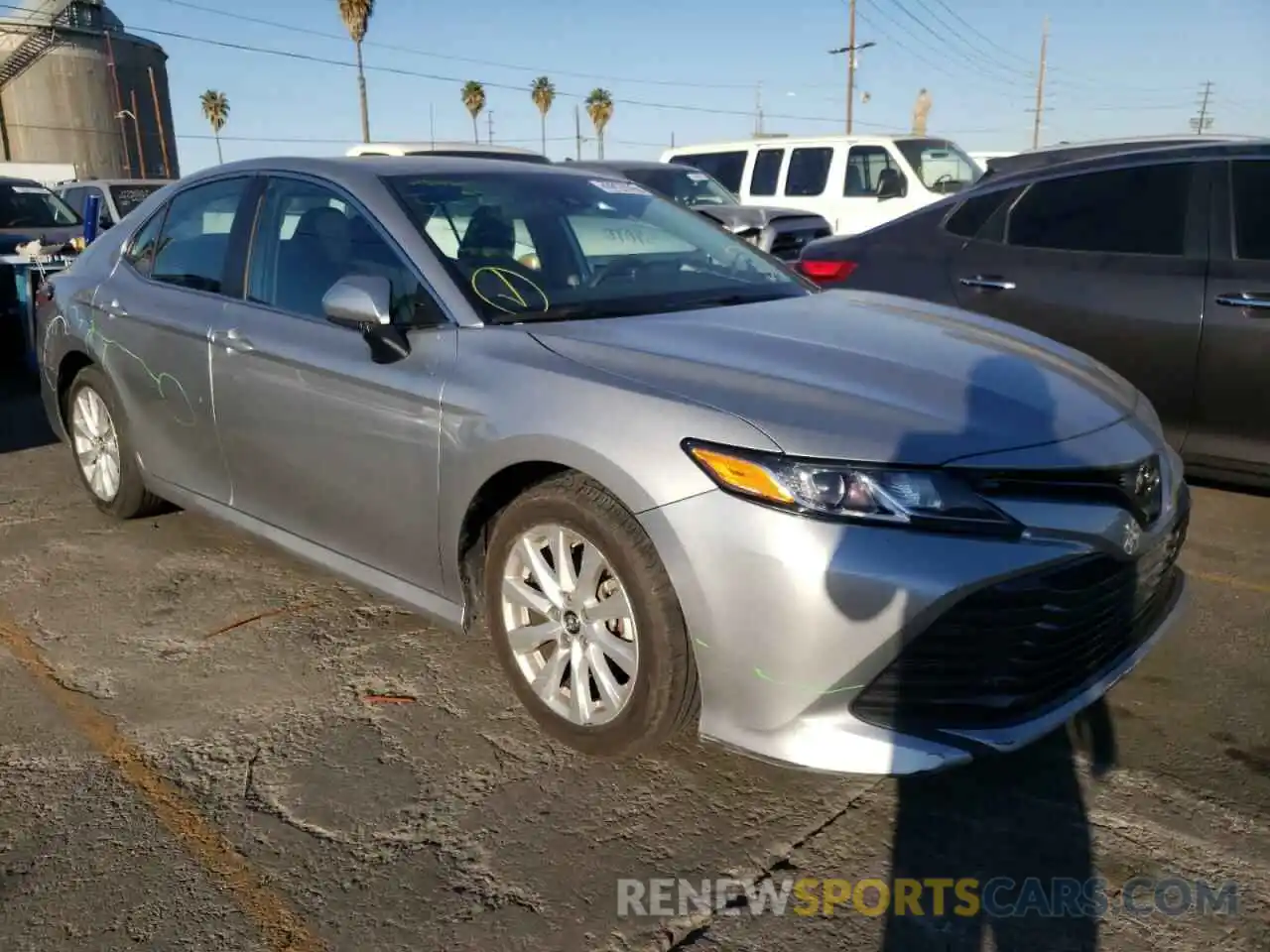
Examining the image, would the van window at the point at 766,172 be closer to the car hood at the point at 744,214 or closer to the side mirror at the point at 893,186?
the side mirror at the point at 893,186

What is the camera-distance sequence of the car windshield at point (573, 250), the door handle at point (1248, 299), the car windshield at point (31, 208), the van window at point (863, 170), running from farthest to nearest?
the van window at point (863, 170)
the car windshield at point (31, 208)
the door handle at point (1248, 299)
the car windshield at point (573, 250)

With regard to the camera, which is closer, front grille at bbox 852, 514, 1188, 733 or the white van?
front grille at bbox 852, 514, 1188, 733

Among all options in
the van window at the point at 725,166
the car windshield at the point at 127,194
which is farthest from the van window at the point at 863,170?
the car windshield at the point at 127,194

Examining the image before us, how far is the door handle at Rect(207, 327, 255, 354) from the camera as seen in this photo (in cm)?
365

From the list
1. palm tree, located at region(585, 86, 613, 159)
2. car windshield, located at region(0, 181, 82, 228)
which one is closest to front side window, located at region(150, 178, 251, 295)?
car windshield, located at region(0, 181, 82, 228)

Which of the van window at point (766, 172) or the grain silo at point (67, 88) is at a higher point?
the grain silo at point (67, 88)

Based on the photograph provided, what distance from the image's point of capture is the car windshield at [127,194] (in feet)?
44.3

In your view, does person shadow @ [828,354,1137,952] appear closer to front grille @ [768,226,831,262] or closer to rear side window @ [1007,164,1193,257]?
rear side window @ [1007,164,1193,257]

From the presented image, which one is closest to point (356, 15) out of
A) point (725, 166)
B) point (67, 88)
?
point (67, 88)

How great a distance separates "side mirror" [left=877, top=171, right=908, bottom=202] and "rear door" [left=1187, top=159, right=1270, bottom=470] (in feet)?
27.7

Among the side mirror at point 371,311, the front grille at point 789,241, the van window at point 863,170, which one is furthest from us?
the van window at point 863,170

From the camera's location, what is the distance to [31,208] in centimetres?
1111

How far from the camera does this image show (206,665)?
3.46 meters

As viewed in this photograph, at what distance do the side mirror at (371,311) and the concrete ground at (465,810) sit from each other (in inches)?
40.9
